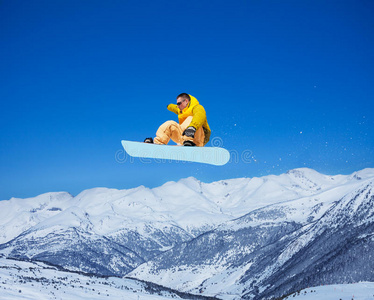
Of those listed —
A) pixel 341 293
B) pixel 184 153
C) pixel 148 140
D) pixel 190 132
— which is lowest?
pixel 341 293

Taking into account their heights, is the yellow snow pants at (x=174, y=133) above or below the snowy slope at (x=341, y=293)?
above

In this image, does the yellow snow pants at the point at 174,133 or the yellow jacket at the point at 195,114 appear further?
the yellow snow pants at the point at 174,133

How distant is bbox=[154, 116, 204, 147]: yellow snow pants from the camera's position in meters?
18.0

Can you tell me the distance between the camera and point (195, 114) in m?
16.8

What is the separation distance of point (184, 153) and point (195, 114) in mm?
2932

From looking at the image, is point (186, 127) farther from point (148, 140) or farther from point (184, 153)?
point (148, 140)

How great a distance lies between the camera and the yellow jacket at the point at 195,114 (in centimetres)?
1669

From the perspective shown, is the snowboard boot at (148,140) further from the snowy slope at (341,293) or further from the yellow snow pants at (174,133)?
the snowy slope at (341,293)

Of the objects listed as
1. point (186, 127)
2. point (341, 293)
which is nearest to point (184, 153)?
point (186, 127)

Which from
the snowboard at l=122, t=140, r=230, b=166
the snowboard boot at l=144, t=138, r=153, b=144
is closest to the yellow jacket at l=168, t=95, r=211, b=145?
the snowboard at l=122, t=140, r=230, b=166

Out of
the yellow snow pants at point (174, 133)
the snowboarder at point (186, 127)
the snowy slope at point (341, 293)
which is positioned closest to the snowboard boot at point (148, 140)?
the snowboarder at point (186, 127)

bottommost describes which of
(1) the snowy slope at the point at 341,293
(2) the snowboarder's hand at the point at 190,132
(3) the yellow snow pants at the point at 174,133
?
(1) the snowy slope at the point at 341,293

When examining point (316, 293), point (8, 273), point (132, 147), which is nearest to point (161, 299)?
point (8, 273)

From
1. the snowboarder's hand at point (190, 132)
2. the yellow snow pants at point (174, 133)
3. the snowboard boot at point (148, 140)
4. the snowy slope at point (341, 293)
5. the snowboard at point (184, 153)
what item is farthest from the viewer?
the snowy slope at point (341, 293)
